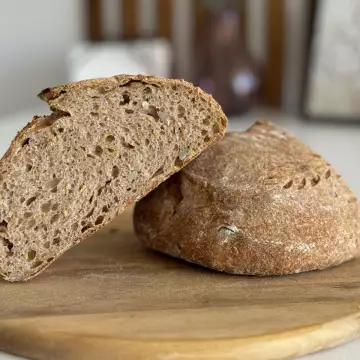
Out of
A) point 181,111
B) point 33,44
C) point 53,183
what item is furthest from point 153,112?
point 33,44

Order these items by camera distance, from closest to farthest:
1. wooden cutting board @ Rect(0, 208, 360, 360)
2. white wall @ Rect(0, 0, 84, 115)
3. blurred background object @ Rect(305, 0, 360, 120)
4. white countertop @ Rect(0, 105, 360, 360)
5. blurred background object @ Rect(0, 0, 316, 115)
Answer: wooden cutting board @ Rect(0, 208, 360, 360)
white countertop @ Rect(0, 105, 360, 360)
blurred background object @ Rect(305, 0, 360, 120)
blurred background object @ Rect(0, 0, 316, 115)
white wall @ Rect(0, 0, 84, 115)

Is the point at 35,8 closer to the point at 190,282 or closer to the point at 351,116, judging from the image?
the point at 351,116

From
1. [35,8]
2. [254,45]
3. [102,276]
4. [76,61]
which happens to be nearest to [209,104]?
[102,276]

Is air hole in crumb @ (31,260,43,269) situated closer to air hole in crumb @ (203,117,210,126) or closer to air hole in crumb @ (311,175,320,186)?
air hole in crumb @ (203,117,210,126)

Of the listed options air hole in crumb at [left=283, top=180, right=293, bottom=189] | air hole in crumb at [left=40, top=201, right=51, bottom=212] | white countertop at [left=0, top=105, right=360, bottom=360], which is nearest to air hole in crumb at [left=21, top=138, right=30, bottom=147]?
air hole in crumb at [left=40, top=201, right=51, bottom=212]

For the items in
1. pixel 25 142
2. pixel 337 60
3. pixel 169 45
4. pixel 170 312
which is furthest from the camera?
pixel 169 45

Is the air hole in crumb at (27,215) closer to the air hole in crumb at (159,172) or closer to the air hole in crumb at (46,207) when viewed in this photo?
the air hole in crumb at (46,207)

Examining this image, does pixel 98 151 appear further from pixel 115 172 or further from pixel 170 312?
pixel 170 312

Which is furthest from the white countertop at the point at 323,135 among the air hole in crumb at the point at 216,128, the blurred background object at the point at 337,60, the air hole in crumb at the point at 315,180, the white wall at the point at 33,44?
the air hole in crumb at the point at 216,128
